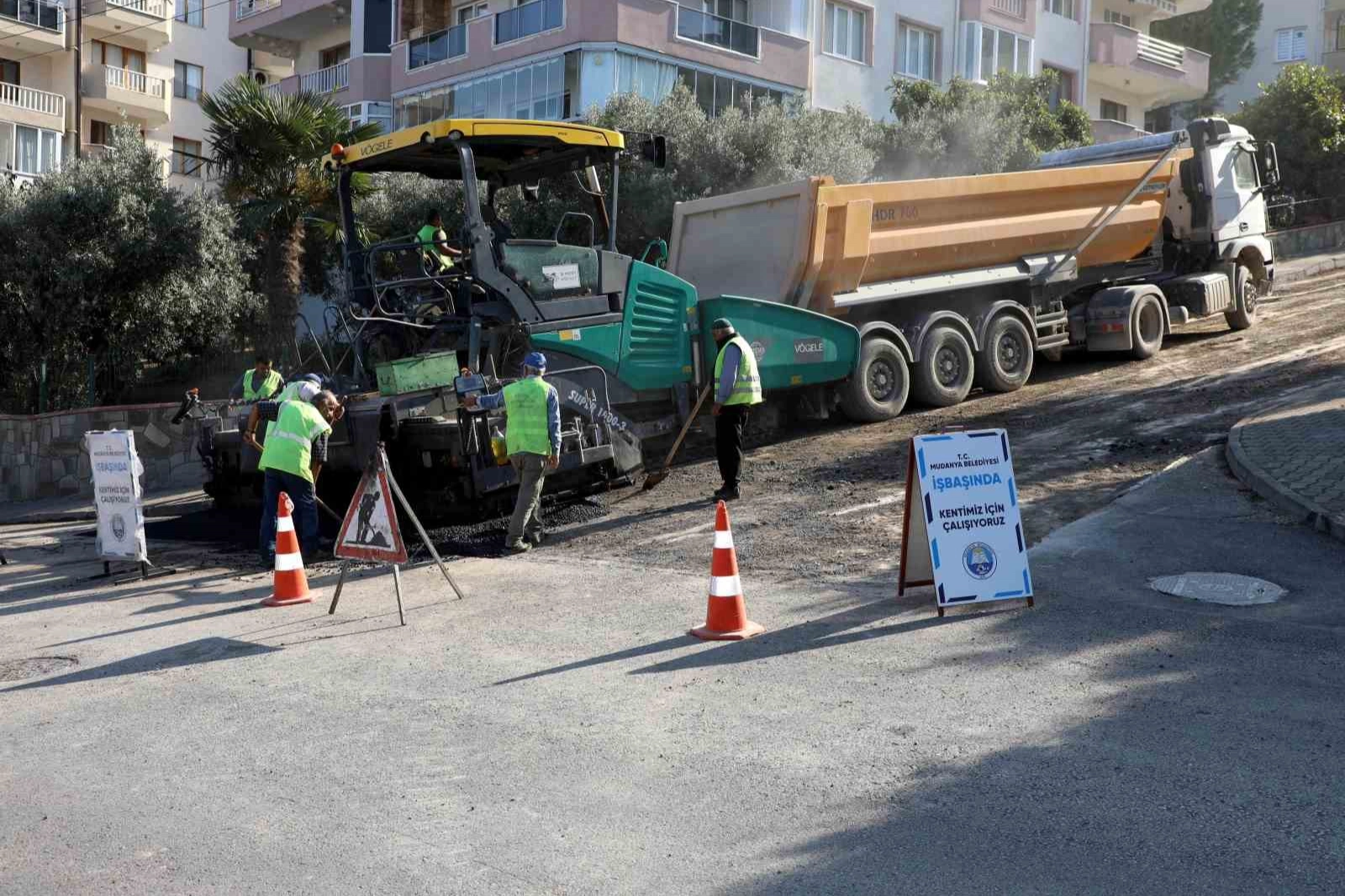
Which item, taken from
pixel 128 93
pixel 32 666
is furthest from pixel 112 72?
pixel 32 666

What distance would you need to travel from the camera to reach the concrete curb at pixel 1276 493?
889 cm

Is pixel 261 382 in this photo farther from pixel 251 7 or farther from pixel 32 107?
pixel 251 7

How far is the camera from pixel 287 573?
9.05 metres

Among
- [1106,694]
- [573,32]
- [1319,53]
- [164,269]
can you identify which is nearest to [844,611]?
[1106,694]

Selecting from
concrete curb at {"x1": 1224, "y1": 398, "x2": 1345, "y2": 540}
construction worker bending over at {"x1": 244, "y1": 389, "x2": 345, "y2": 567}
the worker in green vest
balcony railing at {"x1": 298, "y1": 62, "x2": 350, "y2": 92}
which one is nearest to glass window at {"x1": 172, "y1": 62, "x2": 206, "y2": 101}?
balcony railing at {"x1": 298, "y1": 62, "x2": 350, "y2": 92}

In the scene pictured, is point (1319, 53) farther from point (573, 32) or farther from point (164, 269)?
point (164, 269)

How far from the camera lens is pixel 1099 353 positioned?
18.1 m

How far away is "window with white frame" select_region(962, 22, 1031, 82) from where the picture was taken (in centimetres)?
3319

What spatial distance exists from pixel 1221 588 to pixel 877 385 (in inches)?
278

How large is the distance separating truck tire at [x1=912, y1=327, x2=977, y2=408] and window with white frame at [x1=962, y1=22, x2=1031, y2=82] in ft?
60.6

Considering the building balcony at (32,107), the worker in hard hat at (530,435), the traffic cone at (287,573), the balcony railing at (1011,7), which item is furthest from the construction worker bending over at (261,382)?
the building balcony at (32,107)

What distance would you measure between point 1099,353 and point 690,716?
13711 millimetres

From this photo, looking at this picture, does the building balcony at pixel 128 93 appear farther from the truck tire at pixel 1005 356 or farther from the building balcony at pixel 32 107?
the truck tire at pixel 1005 356

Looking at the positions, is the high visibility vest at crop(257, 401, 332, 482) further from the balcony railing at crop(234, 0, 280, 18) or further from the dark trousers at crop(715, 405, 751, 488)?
the balcony railing at crop(234, 0, 280, 18)
